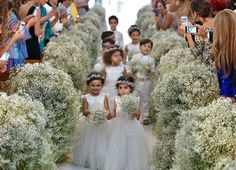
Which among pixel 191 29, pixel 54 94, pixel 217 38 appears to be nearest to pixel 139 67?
pixel 191 29

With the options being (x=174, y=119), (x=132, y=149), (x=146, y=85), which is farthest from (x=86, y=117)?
(x=146, y=85)

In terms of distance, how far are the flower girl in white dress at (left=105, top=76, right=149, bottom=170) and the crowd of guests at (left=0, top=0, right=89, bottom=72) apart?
4.40 ft

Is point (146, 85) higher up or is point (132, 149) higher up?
point (146, 85)

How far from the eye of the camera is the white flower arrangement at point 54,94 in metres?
5.80

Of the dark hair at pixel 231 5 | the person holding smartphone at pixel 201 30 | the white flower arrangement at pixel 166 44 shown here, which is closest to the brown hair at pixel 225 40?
the person holding smartphone at pixel 201 30

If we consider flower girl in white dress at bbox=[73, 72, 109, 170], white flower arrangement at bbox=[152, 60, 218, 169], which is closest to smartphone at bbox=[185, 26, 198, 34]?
white flower arrangement at bbox=[152, 60, 218, 169]

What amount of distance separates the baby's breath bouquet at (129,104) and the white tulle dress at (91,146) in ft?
1.30

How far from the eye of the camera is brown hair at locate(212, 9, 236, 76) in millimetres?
5164

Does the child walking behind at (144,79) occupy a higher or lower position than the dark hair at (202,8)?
lower

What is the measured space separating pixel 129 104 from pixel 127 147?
1.70ft

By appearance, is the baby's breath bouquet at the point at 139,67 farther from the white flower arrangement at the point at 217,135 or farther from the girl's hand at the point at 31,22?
the white flower arrangement at the point at 217,135

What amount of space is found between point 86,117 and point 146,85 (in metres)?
2.29

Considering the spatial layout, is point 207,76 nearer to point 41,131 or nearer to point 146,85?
point 41,131

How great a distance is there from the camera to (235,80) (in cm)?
517
